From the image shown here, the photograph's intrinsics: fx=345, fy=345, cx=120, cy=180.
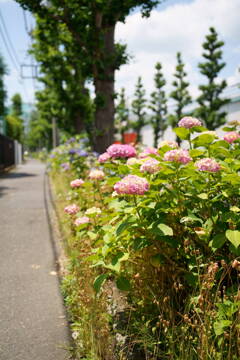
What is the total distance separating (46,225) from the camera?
6.82 metres

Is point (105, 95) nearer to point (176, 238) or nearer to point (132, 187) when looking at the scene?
→ point (176, 238)

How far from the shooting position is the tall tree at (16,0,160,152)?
375 inches

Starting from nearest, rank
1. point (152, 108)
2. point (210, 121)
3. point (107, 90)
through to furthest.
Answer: point (107, 90)
point (210, 121)
point (152, 108)

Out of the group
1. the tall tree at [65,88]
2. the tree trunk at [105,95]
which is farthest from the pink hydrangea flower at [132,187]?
the tall tree at [65,88]

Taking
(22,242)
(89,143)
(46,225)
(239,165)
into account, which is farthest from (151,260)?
(89,143)

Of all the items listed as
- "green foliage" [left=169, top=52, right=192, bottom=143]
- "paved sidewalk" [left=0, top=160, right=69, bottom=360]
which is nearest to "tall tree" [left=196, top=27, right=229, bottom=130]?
"green foliage" [left=169, top=52, right=192, bottom=143]

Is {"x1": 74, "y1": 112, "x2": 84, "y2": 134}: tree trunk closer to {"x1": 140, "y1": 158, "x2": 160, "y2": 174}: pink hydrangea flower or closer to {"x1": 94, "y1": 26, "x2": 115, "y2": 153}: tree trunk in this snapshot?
{"x1": 94, "y1": 26, "x2": 115, "y2": 153}: tree trunk

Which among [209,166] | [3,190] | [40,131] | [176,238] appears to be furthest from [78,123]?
[40,131]

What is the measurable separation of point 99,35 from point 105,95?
1.69 meters

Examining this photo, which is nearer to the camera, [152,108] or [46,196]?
[46,196]

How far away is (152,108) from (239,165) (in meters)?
38.0

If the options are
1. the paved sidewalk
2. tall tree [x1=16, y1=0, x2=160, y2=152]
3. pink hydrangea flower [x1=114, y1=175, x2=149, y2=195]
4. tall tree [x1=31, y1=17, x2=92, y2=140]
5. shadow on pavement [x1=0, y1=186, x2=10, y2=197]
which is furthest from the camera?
tall tree [x1=31, y1=17, x2=92, y2=140]

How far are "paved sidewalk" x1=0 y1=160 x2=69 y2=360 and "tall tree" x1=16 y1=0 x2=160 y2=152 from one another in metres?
4.68

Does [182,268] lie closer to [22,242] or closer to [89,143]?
[22,242]
